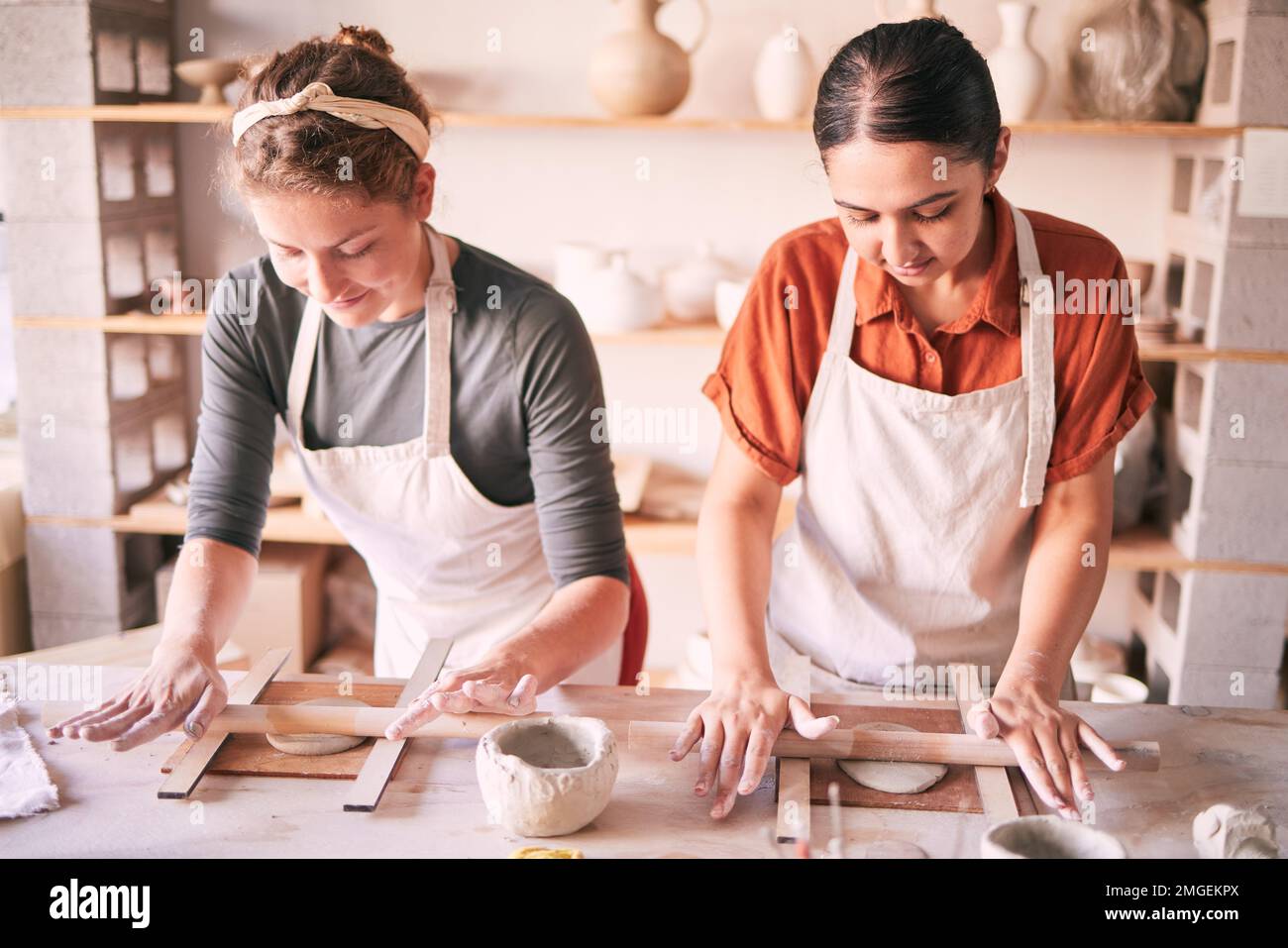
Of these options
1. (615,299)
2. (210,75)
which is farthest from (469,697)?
(210,75)

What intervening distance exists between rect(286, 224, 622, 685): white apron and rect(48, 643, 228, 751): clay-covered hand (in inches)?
16.8

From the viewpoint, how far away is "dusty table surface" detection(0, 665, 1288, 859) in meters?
1.17

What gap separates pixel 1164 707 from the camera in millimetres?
1527

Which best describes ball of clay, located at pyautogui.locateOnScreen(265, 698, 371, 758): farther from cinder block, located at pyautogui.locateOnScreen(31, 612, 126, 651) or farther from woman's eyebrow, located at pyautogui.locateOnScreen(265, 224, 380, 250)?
cinder block, located at pyautogui.locateOnScreen(31, 612, 126, 651)

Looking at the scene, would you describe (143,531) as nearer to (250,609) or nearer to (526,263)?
(250,609)

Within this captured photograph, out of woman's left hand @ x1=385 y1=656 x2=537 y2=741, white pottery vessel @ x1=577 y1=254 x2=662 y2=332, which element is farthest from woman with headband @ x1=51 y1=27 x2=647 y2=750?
white pottery vessel @ x1=577 y1=254 x2=662 y2=332

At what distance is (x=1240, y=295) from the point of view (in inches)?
113

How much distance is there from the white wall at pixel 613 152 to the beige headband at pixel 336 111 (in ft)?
5.47

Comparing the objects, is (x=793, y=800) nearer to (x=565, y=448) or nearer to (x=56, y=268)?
(x=565, y=448)

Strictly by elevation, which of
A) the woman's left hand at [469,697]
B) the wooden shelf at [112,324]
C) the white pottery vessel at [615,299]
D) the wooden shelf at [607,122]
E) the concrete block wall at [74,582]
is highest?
the wooden shelf at [607,122]

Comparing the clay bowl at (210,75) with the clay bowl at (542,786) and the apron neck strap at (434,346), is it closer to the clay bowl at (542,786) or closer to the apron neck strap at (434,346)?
the apron neck strap at (434,346)

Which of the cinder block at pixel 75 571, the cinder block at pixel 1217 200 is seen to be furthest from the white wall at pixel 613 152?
the cinder block at pixel 75 571

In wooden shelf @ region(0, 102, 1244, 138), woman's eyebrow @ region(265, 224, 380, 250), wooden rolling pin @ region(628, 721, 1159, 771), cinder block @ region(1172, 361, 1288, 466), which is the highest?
wooden shelf @ region(0, 102, 1244, 138)

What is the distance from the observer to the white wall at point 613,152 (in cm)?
317
